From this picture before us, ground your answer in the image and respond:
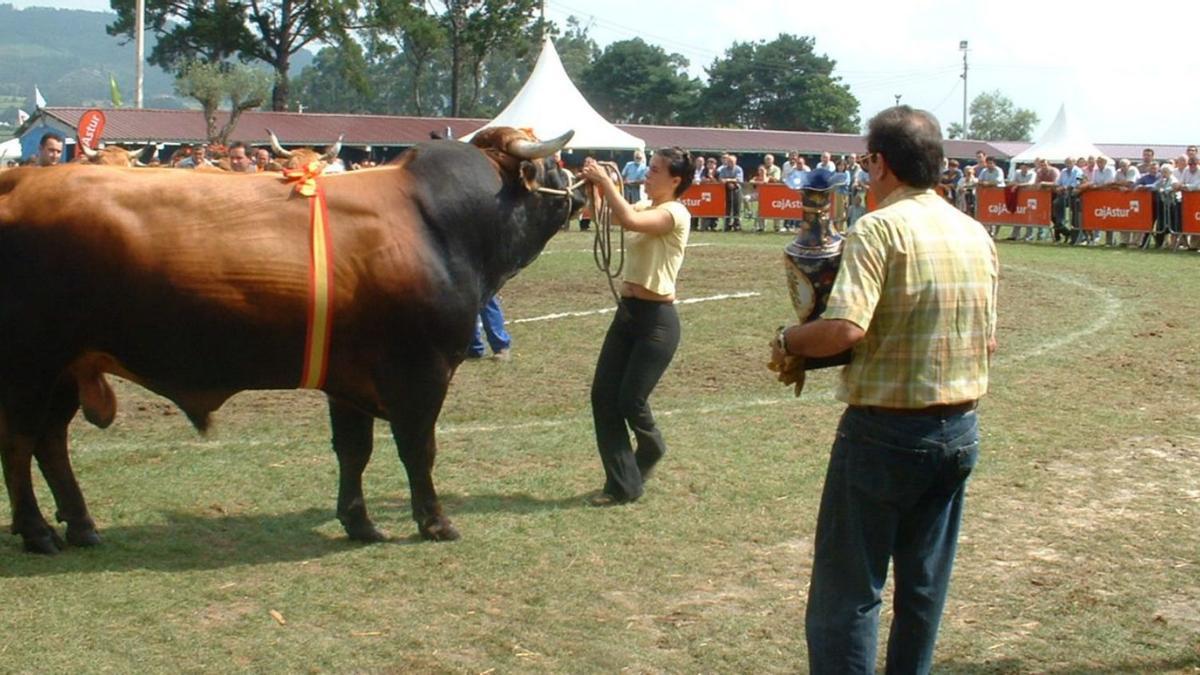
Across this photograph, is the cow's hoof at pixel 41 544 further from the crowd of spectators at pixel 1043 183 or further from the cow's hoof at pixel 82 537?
the crowd of spectators at pixel 1043 183

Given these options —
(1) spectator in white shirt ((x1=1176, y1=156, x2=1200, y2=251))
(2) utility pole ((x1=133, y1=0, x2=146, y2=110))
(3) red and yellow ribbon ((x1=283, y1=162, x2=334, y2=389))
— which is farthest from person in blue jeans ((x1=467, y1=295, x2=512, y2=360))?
(2) utility pole ((x1=133, y1=0, x2=146, y2=110))

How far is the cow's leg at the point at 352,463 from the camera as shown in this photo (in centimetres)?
686

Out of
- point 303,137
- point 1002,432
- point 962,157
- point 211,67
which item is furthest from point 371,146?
point 1002,432

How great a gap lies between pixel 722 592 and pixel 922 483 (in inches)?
82.9

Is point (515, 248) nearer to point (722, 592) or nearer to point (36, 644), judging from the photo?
point (722, 592)

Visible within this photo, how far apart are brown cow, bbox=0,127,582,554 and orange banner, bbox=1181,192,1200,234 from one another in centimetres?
1885

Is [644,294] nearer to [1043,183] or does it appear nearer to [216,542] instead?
[216,542]

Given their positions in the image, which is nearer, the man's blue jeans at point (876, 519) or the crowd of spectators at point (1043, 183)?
the man's blue jeans at point (876, 519)

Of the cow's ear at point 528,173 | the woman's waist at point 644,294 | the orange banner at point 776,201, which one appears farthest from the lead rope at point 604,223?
the orange banner at point 776,201

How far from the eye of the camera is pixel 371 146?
5531cm

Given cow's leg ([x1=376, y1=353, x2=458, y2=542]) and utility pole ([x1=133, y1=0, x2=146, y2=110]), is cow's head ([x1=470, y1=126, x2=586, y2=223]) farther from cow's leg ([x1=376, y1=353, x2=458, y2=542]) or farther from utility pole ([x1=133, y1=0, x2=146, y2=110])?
utility pole ([x1=133, y1=0, x2=146, y2=110])

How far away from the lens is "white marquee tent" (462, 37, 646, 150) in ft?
104

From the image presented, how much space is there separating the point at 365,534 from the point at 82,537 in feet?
4.54

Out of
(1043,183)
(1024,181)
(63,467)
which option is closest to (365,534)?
(63,467)
